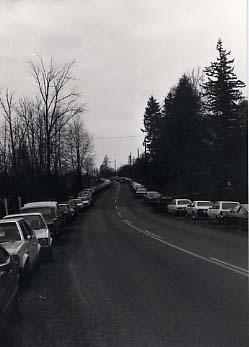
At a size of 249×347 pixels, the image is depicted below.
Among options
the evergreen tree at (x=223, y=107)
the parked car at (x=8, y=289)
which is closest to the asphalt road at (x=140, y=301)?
the parked car at (x=8, y=289)

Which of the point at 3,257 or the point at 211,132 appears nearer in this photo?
the point at 3,257

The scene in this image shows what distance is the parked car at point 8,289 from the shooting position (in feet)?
23.4

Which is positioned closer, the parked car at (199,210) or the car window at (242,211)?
the car window at (242,211)

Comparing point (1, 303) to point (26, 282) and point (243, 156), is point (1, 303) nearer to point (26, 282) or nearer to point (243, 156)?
point (26, 282)

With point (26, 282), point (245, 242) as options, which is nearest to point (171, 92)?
point (245, 242)

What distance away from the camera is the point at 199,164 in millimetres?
67812

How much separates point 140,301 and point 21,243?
4.00 m

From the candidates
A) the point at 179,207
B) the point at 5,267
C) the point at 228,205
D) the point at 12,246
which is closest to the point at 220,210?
the point at 228,205

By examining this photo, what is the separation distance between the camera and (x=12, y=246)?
39.8ft

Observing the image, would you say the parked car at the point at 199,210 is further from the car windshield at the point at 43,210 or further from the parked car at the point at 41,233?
the parked car at the point at 41,233

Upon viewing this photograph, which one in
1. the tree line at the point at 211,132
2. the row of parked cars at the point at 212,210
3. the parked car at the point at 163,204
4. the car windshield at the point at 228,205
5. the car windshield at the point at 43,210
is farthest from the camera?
the tree line at the point at 211,132

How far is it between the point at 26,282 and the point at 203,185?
58.8 meters

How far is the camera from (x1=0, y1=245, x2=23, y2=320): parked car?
23.4ft

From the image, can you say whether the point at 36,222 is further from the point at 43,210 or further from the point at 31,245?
the point at 43,210
